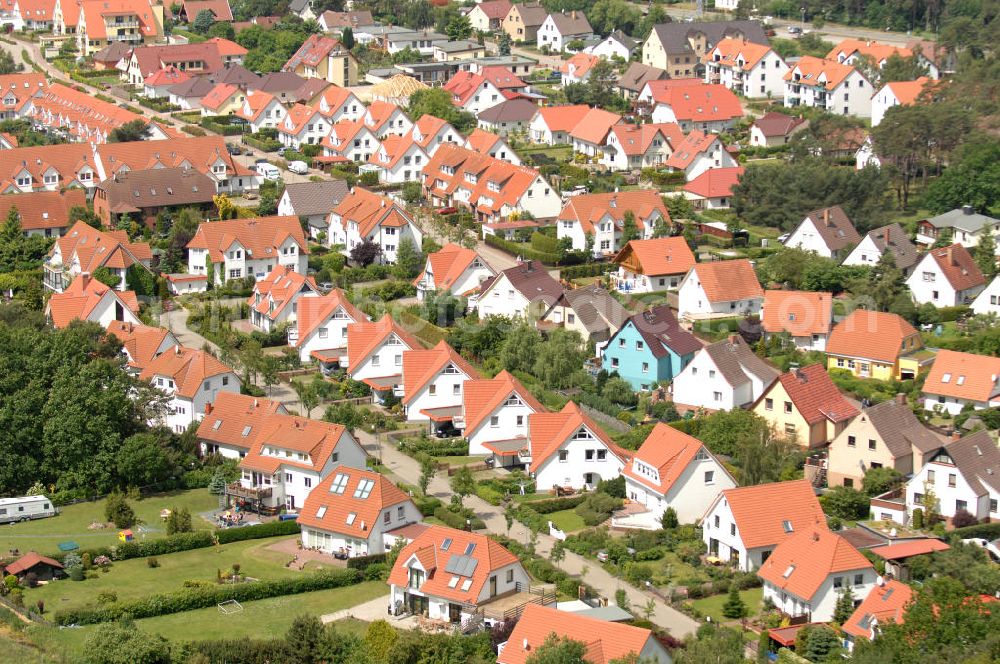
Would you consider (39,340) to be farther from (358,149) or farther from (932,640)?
(358,149)

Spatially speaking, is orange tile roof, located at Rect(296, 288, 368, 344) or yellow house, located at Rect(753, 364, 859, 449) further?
orange tile roof, located at Rect(296, 288, 368, 344)

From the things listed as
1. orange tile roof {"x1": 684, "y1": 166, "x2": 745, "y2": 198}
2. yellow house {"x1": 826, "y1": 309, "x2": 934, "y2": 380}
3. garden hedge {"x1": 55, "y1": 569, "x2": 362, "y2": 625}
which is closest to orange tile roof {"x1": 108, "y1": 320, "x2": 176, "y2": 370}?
garden hedge {"x1": 55, "y1": 569, "x2": 362, "y2": 625}

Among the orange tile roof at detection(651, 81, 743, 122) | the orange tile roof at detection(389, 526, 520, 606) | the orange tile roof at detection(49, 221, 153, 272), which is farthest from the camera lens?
the orange tile roof at detection(651, 81, 743, 122)

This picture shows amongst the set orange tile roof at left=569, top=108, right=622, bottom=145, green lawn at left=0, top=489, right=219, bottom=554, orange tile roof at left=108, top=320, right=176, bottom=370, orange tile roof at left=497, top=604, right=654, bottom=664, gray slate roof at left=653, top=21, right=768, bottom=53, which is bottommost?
green lawn at left=0, top=489, right=219, bottom=554

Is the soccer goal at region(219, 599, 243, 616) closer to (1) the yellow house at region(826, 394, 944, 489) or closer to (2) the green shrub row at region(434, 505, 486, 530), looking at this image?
(2) the green shrub row at region(434, 505, 486, 530)

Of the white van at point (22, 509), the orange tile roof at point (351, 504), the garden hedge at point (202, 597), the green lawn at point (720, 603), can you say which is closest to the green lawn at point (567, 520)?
the orange tile roof at point (351, 504)

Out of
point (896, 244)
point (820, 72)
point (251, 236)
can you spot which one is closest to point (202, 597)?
point (251, 236)

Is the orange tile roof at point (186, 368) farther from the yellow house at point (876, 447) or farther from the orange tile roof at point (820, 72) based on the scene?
the orange tile roof at point (820, 72)
